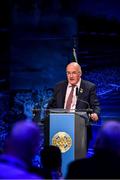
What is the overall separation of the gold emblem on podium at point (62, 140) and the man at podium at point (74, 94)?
519 millimetres

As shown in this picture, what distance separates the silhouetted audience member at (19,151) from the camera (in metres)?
2.40

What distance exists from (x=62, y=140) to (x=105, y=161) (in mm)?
2191

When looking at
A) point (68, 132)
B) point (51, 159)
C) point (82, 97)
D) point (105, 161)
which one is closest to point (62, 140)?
point (68, 132)

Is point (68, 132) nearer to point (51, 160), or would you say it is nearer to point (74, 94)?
point (74, 94)

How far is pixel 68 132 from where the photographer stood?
4.70 meters

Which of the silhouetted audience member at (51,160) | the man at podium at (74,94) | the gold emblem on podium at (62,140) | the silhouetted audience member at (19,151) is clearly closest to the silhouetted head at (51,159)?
the silhouetted audience member at (51,160)

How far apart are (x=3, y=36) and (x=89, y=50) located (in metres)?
1.41

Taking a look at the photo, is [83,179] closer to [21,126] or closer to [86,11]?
[21,126]

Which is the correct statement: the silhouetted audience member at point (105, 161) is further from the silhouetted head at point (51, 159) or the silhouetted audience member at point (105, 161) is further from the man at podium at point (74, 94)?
the man at podium at point (74, 94)

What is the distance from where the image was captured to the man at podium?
5.25m

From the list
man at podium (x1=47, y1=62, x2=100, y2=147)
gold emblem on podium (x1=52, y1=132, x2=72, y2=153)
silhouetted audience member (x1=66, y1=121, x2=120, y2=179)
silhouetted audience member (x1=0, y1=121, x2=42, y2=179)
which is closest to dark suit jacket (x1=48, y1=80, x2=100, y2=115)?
man at podium (x1=47, y1=62, x2=100, y2=147)

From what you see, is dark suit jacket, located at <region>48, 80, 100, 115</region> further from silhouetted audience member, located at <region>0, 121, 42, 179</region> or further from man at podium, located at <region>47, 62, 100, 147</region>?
silhouetted audience member, located at <region>0, 121, 42, 179</region>

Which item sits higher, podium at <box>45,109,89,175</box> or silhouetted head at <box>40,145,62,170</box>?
podium at <box>45,109,89,175</box>

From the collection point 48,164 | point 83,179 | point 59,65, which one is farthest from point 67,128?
point 59,65
